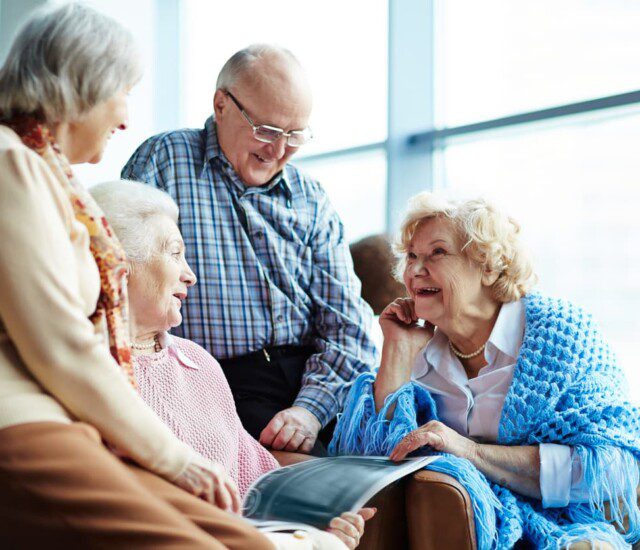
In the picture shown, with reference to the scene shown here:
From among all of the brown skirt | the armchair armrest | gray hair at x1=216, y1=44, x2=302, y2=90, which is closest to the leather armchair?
the armchair armrest

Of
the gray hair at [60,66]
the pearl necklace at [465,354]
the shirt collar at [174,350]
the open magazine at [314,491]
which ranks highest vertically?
the gray hair at [60,66]

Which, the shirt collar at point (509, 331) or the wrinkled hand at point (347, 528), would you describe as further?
the shirt collar at point (509, 331)

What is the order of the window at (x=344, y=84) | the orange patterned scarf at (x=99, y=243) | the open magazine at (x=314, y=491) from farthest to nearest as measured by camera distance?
the window at (x=344, y=84) < the open magazine at (x=314, y=491) < the orange patterned scarf at (x=99, y=243)

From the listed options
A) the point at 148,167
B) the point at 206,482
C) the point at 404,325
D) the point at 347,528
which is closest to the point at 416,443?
the point at 347,528

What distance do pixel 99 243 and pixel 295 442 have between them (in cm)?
108

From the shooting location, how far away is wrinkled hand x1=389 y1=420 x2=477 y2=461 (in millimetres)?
1855

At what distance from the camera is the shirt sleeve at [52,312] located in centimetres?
107

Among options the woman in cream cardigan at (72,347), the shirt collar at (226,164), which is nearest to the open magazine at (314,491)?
the woman in cream cardigan at (72,347)

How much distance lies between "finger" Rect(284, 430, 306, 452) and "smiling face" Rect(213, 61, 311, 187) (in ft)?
2.51

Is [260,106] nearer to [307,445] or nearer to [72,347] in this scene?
[307,445]

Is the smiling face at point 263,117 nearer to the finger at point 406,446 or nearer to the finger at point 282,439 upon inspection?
the finger at point 282,439

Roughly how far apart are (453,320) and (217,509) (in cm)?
105

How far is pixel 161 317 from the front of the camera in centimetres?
175

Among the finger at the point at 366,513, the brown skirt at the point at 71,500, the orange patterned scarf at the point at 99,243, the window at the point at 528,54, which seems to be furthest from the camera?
the window at the point at 528,54
